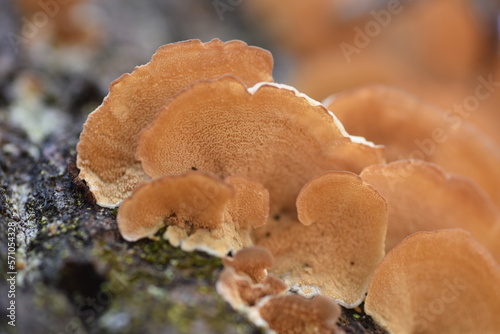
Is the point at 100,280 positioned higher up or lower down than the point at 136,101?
lower down

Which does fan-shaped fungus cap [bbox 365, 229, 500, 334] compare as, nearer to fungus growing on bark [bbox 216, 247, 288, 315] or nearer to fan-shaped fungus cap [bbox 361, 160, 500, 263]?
fan-shaped fungus cap [bbox 361, 160, 500, 263]

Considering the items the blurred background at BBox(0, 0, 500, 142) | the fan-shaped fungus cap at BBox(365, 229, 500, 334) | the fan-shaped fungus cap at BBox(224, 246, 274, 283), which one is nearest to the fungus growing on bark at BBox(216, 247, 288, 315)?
the fan-shaped fungus cap at BBox(224, 246, 274, 283)

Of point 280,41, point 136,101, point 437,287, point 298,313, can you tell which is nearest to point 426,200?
point 437,287

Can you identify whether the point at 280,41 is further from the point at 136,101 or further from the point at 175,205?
the point at 175,205

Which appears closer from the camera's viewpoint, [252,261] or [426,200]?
[252,261]

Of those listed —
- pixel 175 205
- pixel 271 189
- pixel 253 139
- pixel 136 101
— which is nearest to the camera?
pixel 175 205

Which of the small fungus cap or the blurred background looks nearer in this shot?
the small fungus cap

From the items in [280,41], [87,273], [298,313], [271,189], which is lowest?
[280,41]
